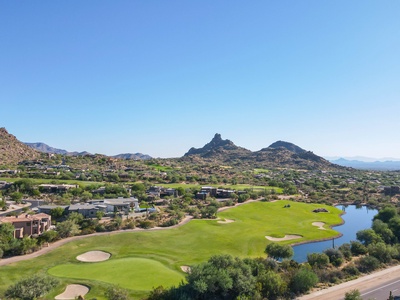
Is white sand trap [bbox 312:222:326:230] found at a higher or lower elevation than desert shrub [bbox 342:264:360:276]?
lower

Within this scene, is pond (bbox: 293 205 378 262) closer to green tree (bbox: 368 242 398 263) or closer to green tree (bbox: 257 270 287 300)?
green tree (bbox: 368 242 398 263)

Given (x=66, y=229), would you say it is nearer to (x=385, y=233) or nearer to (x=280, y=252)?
(x=280, y=252)

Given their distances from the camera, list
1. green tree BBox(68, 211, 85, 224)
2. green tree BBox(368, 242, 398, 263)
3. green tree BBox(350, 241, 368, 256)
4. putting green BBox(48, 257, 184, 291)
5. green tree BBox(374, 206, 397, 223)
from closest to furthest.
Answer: putting green BBox(48, 257, 184, 291), green tree BBox(368, 242, 398, 263), green tree BBox(350, 241, 368, 256), green tree BBox(68, 211, 85, 224), green tree BBox(374, 206, 397, 223)

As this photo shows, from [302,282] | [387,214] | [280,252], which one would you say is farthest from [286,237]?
[302,282]

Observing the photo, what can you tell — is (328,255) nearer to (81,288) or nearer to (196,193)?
(81,288)

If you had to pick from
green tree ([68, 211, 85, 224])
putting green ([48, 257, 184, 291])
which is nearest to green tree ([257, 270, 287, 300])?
putting green ([48, 257, 184, 291])

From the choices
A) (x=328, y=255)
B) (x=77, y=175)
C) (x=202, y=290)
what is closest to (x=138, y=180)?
(x=77, y=175)
